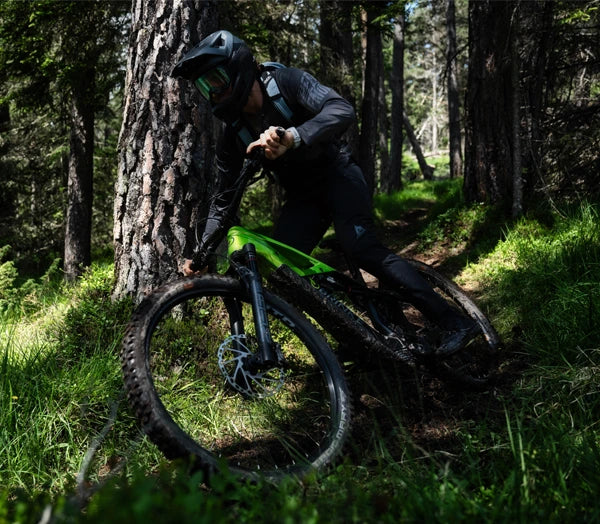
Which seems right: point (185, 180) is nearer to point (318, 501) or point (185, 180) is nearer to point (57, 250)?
point (318, 501)

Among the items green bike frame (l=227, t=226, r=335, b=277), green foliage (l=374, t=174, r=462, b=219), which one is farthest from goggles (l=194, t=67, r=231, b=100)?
green foliage (l=374, t=174, r=462, b=219)

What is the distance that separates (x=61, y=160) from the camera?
14.5 meters

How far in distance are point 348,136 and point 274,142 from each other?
963cm

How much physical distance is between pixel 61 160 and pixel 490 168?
1196 centimetres

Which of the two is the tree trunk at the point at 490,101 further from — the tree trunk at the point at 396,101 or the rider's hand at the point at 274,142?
the tree trunk at the point at 396,101

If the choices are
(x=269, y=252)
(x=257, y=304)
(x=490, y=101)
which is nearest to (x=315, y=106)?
(x=269, y=252)

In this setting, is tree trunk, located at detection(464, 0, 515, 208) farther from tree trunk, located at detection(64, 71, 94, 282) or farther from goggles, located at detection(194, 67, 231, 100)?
tree trunk, located at detection(64, 71, 94, 282)

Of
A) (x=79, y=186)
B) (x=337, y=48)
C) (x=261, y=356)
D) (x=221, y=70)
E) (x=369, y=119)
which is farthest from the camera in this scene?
(x=369, y=119)

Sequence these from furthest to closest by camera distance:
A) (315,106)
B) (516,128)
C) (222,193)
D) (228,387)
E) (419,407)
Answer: (516,128) < (228,387) < (419,407) < (222,193) < (315,106)

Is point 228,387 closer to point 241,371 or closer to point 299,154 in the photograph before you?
point 241,371

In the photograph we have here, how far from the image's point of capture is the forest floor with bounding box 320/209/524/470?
3.04m

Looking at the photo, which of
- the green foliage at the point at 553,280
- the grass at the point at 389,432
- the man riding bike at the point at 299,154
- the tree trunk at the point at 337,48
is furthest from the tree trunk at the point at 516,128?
the tree trunk at the point at 337,48

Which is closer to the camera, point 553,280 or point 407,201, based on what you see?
point 553,280

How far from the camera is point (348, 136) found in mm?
12125
